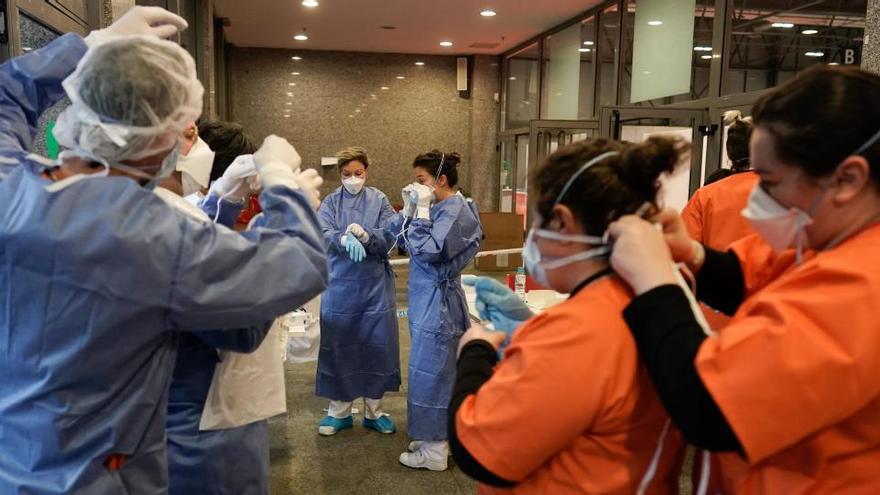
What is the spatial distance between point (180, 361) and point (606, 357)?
34.9 inches

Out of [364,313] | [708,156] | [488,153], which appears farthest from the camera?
[488,153]

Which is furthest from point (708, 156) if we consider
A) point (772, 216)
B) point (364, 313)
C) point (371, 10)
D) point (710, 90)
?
point (772, 216)

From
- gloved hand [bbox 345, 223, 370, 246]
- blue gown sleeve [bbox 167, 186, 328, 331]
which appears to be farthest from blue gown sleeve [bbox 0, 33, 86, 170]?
gloved hand [bbox 345, 223, 370, 246]

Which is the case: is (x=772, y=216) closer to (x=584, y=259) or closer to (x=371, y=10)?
(x=584, y=259)

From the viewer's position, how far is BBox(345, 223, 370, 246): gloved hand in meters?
3.22

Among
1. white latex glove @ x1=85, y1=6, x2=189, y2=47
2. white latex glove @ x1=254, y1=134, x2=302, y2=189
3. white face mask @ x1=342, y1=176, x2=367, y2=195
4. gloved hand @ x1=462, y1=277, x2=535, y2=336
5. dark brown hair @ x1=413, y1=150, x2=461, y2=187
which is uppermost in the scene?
white latex glove @ x1=85, y1=6, x2=189, y2=47

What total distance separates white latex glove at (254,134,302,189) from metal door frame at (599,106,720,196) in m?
3.46

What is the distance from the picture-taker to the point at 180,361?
4.38 feet

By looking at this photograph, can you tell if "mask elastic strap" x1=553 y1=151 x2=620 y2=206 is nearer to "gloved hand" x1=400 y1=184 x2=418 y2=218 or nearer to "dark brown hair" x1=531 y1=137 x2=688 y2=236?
"dark brown hair" x1=531 y1=137 x2=688 y2=236

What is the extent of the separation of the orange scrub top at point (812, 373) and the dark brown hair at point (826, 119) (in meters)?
0.10

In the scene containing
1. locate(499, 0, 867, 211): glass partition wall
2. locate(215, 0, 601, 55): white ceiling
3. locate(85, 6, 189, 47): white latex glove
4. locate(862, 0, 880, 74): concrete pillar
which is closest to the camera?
locate(85, 6, 189, 47): white latex glove

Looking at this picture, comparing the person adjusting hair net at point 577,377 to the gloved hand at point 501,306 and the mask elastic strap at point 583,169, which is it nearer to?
the mask elastic strap at point 583,169

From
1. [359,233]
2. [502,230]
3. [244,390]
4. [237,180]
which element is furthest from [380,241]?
[502,230]

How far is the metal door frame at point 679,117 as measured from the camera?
4.58 meters
